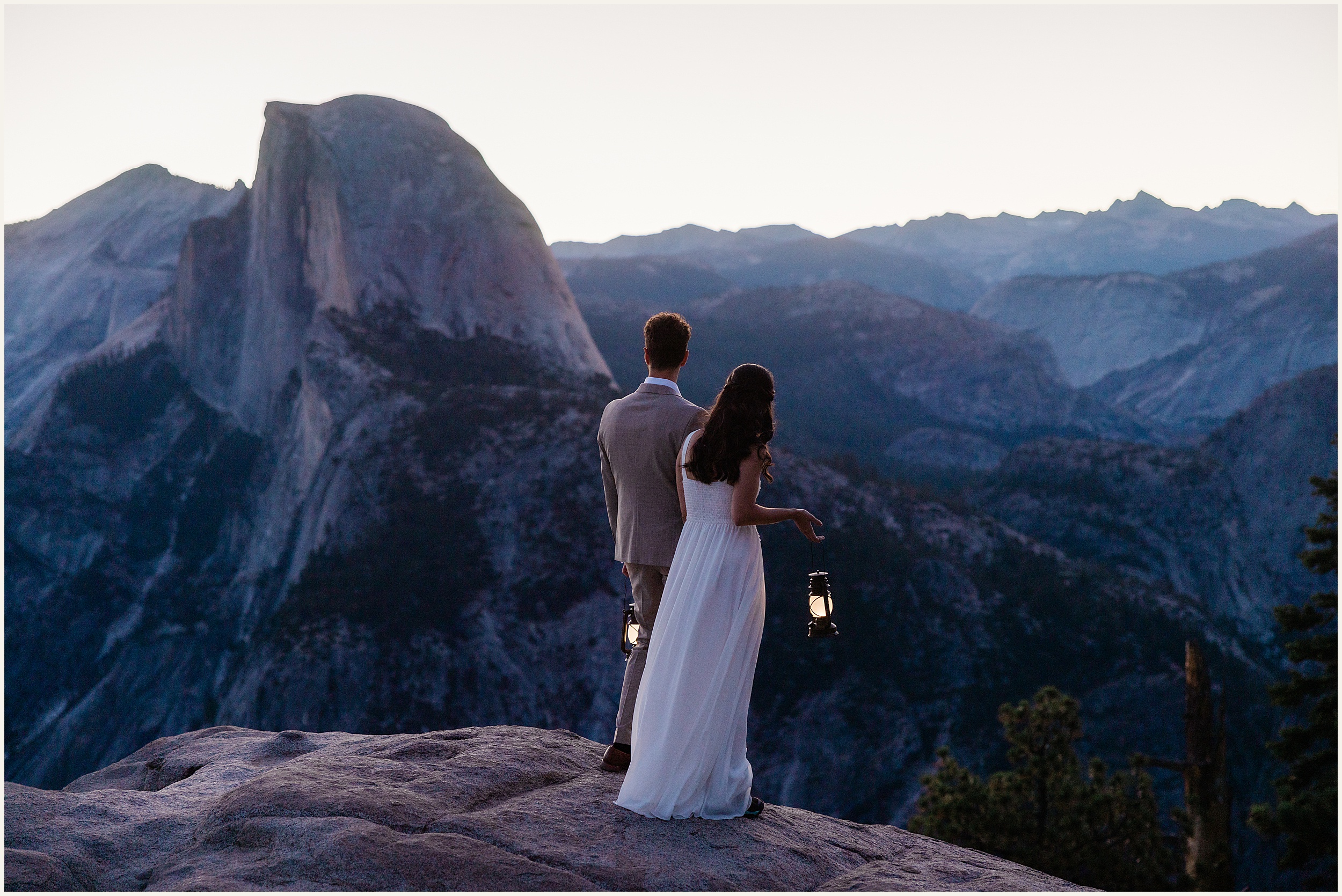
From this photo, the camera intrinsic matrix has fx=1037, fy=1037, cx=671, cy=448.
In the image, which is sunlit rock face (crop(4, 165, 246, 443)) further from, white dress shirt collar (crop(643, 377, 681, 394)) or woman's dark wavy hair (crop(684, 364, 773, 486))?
woman's dark wavy hair (crop(684, 364, 773, 486))

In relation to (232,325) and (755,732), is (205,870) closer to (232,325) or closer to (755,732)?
(755,732)

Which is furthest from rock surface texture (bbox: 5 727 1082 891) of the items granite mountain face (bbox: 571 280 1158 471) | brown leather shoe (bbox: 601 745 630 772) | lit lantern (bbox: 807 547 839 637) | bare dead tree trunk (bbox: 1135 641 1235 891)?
granite mountain face (bbox: 571 280 1158 471)

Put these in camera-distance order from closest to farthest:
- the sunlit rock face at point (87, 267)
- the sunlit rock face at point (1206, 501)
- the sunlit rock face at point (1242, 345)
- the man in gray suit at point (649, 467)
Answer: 1. the man in gray suit at point (649, 467)
2. the sunlit rock face at point (1206, 501)
3. the sunlit rock face at point (87, 267)
4. the sunlit rock face at point (1242, 345)

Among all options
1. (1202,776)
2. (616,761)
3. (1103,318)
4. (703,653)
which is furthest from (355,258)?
(1103,318)

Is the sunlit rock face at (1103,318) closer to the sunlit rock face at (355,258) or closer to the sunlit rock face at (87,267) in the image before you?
the sunlit rock face at (355,258)

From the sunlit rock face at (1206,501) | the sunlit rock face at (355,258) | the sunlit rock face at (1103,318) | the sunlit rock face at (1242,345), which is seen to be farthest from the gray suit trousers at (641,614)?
the sunlit rock face at (1103,318)

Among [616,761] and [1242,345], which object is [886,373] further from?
[616,761]

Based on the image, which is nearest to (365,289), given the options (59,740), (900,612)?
(59,740)
